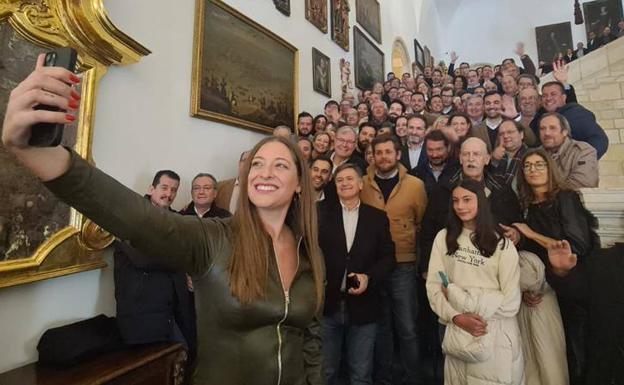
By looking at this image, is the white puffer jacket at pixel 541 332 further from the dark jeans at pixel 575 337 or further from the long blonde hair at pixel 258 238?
the long blonde hair at pixel 258 238

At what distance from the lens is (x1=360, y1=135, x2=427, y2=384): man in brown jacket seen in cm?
297

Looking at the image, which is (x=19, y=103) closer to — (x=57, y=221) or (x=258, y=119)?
(x=57, y=221)

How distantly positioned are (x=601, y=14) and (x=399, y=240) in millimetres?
19252

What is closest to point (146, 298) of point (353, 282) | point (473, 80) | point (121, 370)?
point (121, 370)

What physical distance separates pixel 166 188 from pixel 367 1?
30.0ft

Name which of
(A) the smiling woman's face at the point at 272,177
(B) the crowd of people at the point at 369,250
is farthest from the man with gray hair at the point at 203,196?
(A) the smiling woman's face at the point at 272,177

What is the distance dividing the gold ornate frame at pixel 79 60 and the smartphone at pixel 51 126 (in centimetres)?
211

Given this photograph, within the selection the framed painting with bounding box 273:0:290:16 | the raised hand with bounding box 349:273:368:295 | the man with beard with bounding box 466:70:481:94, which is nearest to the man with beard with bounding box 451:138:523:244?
the raised hand with bounding box 349:273:368:295

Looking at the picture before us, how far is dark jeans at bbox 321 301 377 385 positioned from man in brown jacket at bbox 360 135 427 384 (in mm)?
355

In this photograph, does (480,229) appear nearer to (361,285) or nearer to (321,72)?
(361,285)

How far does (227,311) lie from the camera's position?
1.12 metres

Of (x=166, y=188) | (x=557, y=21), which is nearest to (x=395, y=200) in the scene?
(x=166, y=188)

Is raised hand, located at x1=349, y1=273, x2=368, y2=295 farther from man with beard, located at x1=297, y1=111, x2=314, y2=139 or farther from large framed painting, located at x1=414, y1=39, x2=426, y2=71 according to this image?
large framed painting, located at x1=414, y1=39, x2=426, y2=71

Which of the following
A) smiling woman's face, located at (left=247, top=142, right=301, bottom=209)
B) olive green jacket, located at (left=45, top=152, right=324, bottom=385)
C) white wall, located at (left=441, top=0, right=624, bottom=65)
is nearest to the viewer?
olive green jacket, located at (left=45, top=152, right=324, bottom=385)
